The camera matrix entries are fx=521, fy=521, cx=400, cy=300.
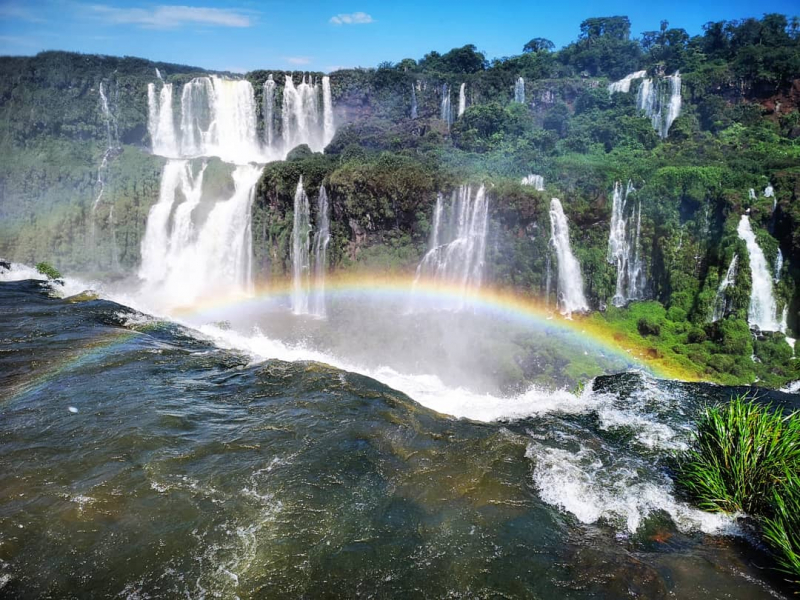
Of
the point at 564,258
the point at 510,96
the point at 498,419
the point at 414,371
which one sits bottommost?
the point at 414,371

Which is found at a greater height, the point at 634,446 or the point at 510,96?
the point at 510,96

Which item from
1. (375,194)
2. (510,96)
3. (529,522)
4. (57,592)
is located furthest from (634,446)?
(510,96)

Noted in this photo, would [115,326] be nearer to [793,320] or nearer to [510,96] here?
[793,320]

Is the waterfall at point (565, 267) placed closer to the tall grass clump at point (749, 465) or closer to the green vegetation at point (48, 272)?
the tall grass clump at point (749, 465)

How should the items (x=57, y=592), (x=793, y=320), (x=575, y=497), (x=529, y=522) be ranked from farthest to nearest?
(x=793, y=320), (x=575, y=497), (x=529, y=522), (x=57, y=592)

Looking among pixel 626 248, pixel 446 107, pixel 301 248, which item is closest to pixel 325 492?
pixel 301 248

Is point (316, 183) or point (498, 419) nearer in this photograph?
point (498, 419)

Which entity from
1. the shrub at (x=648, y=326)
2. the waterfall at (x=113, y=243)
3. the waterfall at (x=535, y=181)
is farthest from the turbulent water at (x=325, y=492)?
the waterfall at (x=113, y=243)

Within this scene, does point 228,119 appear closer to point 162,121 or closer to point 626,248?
point 162,121
